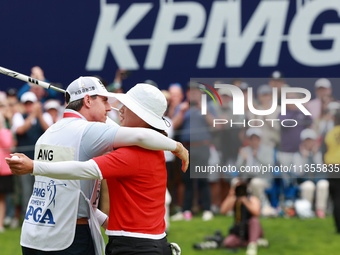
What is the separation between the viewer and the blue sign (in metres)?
11.8

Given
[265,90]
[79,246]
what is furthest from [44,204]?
[265,90]

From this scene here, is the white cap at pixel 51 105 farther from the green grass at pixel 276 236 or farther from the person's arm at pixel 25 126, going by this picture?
the green grass at pixel 276 236

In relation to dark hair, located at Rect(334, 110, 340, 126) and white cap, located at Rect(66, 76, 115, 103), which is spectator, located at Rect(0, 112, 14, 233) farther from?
white cap, located at Rect(66, 76, 115, 103)

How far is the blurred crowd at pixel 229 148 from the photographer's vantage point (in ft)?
30.5

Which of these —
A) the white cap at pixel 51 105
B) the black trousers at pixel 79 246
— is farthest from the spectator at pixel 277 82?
the black trousers at pixel 79 246

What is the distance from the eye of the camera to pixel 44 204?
367 centimetres

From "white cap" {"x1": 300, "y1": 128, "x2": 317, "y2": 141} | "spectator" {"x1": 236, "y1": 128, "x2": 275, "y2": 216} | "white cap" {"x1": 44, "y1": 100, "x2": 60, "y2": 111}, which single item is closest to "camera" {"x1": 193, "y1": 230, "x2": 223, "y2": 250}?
"spectator" {"x1": 236, "y1": 128, "x2": 275, "y2": 216}

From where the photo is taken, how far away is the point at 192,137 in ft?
31.1

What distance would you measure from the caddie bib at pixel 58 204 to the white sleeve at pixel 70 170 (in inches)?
9.4

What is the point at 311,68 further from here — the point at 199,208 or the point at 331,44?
the point at 199,208

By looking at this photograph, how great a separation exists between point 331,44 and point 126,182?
9.09 metres

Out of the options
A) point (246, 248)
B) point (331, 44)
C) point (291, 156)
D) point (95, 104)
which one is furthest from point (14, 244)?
point (331, 44)

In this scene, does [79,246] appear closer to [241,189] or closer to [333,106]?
[241,189]

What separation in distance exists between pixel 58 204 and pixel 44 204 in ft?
0.29
